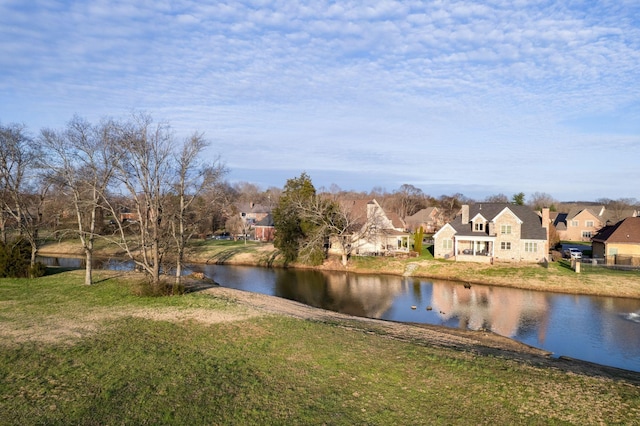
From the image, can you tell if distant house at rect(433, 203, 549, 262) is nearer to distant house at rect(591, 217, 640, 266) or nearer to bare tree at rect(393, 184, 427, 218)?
distant house at rect(591, 217, 640, 266)

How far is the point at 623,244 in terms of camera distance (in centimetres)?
4262

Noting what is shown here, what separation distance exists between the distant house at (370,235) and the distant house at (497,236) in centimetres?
571

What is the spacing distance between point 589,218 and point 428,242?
3145cm

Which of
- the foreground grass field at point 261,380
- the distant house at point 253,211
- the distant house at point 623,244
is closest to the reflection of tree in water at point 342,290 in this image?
the foreground grass field at point 261,380

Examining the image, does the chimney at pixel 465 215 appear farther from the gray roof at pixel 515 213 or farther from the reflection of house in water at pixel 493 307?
the reflection of house in water at pixel 493 307

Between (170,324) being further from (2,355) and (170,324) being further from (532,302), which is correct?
(532,302)

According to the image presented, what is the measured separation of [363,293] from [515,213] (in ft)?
73.5

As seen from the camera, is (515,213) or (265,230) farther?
(265,230)

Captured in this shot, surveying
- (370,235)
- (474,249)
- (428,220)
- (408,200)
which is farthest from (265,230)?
(408,200)

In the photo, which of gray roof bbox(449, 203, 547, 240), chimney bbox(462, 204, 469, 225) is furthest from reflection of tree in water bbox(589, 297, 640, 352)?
chimney bbox(462, 204, 469, 225)

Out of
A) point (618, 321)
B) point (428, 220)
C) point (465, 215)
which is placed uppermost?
point (465, 215)

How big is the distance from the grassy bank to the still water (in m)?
1.63

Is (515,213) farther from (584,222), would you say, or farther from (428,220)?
(428,220)

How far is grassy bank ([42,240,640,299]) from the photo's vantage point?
3584 centimetres
